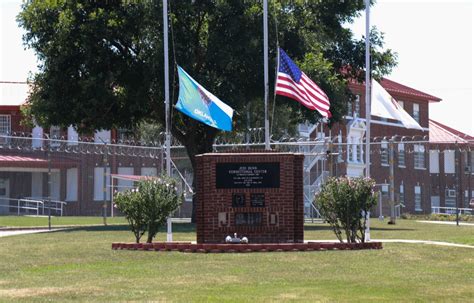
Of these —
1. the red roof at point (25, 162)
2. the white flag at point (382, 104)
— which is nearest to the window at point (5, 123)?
the red roof at point (25, 162)

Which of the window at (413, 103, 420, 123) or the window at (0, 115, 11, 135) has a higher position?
the window at (413, 103, 420, 123)

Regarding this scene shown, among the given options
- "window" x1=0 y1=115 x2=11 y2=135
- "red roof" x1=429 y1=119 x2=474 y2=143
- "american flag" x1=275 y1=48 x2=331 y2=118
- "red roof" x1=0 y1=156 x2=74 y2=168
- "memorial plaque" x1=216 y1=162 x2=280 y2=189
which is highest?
"red roof" x1=429 y1=119 x2=474 y2=143

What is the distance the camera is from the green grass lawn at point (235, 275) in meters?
15.4

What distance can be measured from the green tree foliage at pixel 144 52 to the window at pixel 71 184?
1650 cm

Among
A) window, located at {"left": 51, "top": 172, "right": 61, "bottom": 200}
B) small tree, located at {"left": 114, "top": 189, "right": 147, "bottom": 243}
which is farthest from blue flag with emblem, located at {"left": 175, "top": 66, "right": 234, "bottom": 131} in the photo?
window, located at {"left": 51, "top": 172, "right": 61, "bottom": 200}

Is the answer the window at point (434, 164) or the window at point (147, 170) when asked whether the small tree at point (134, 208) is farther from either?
the window at point (434, 164)

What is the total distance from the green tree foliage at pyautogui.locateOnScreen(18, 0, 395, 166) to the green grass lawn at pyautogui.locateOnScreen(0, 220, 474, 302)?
15.3 metres

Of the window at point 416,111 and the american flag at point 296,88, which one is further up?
the window at point 416,111

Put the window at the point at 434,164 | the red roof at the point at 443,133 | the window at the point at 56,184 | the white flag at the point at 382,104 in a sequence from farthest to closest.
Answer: the red roof at the point at 443,133, the window at the point at 434,164, the window at the point at 56,184, the white flag at the point at 382,104

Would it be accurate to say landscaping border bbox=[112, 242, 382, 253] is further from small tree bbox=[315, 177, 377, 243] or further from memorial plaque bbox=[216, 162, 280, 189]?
memorial plaque bbox=[216, 162, 280, 189]

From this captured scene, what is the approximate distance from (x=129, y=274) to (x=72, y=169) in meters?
42.3

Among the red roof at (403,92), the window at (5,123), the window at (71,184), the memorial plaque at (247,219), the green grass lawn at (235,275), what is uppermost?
the red roof at (403,92)

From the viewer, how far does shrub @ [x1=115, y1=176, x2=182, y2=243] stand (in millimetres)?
25688

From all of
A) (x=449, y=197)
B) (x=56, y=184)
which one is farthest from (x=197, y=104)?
(x=449, y=197)
